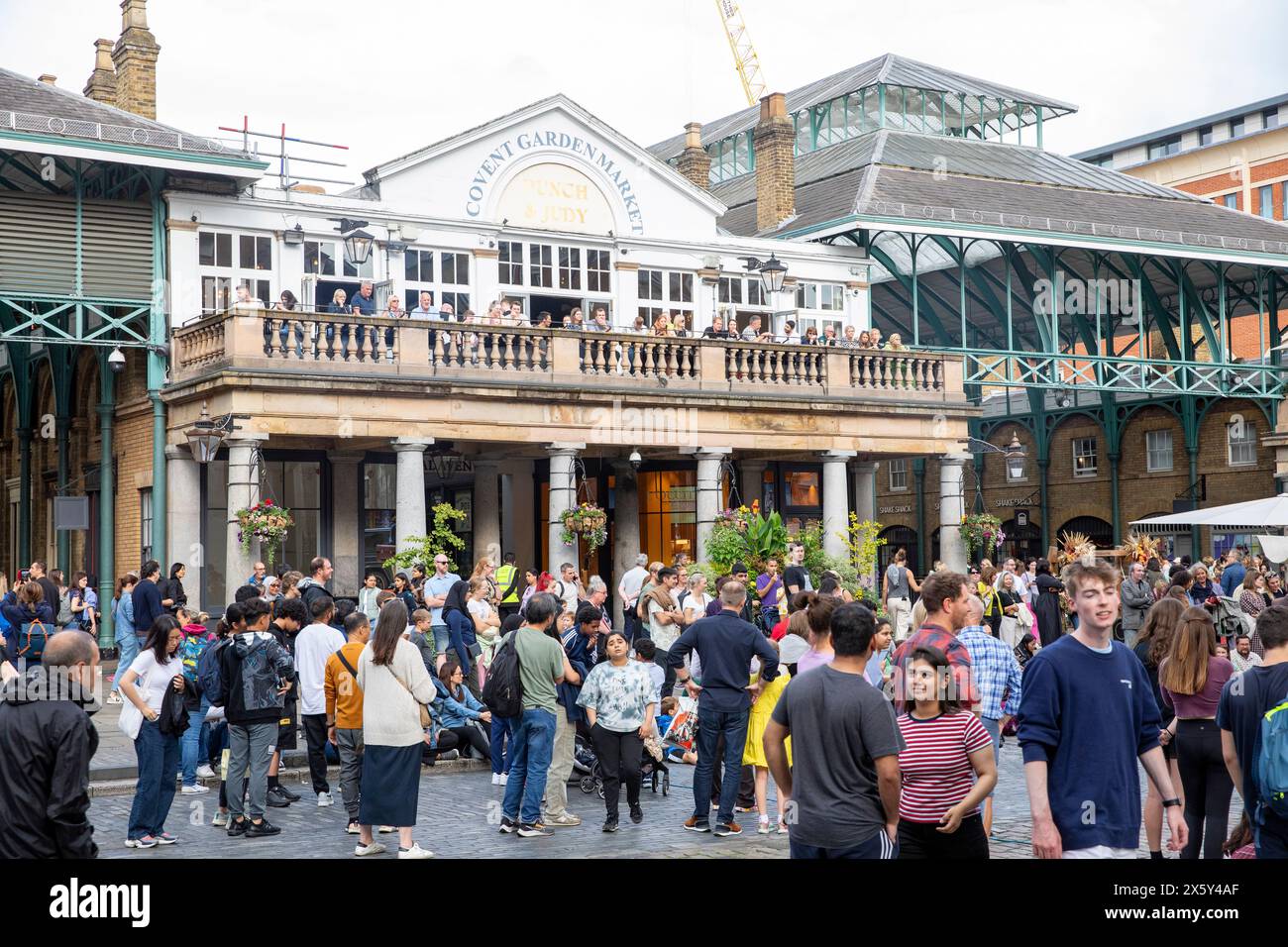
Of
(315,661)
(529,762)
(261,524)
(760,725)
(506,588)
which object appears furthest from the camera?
(261,524)

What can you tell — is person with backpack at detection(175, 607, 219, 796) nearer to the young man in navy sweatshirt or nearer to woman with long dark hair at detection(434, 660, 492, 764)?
woman with long dark hair at detection(434, 660, 492, 764)

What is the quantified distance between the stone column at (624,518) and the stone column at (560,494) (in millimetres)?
3970

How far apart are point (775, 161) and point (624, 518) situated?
910 cm

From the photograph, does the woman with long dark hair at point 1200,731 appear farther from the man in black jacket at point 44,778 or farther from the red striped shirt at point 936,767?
the man in black jacket at point 44,778

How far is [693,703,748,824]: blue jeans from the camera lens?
11.4m

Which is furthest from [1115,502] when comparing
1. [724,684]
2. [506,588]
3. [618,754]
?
[618,754]

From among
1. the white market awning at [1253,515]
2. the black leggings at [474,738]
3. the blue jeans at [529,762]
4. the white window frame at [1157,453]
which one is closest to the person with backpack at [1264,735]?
the blue jeans at [529,762]

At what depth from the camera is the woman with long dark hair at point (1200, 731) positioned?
8648mm

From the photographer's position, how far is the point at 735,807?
12680 millimetres

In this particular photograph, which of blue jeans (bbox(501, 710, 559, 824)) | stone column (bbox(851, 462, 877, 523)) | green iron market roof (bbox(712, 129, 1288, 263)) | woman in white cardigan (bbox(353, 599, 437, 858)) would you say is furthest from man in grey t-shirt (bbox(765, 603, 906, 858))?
stone column (bbox(851, 462, 877, 523))

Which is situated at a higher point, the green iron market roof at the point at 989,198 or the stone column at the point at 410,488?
the green iron market roof at the point at 989,198

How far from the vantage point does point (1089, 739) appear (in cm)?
639

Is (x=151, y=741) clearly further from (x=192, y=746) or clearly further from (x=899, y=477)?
(x=899, y=477)
